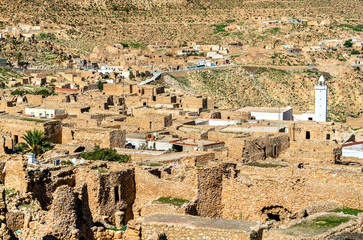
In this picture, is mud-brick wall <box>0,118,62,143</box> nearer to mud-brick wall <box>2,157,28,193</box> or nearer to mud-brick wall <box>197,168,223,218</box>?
mud-brick wall <box>2,157,28,193</box>

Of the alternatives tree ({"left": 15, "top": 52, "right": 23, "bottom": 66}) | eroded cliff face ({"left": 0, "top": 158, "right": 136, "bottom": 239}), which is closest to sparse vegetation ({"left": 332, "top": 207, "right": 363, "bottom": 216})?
eroded cliff face ({"left": 0, "top": 158, "right": 136, "bottom": 239})

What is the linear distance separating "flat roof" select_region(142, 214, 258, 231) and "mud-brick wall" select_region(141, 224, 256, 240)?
0.08m

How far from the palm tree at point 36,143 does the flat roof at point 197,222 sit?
9939 millimetres

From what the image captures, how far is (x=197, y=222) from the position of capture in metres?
10.6

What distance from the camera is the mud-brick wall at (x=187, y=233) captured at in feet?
33.1

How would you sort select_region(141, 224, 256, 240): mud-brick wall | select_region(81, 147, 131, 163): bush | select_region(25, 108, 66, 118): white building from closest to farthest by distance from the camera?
select_region(141, 224, 256, 240): mud-brick wall < select_region(81, 147, 131, 163): bush < select_region(25, 108, 66, 118): white building

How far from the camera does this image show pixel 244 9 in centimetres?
11888

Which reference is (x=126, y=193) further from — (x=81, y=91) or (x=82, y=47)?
(x=82, y=47)

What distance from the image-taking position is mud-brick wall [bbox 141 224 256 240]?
1008cm

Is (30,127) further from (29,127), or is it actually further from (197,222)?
(197,222)

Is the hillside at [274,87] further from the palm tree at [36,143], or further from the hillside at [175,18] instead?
the palm tree at [36,143]

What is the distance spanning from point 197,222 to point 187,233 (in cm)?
34

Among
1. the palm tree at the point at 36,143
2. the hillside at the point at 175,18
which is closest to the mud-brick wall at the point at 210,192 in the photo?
the palm tree at the point at 36,143

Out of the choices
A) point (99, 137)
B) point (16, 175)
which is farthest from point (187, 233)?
point (99, 137)
